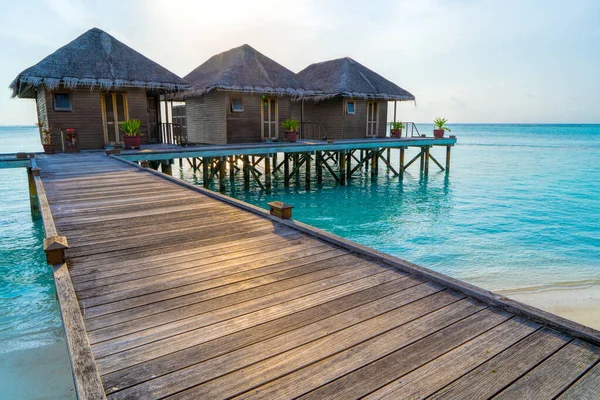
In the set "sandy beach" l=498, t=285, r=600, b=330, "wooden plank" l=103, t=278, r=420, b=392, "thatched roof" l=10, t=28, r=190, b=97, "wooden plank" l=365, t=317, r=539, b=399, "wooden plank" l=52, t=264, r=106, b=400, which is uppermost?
"thatched roof" l=10, t=28, r=190, b=97

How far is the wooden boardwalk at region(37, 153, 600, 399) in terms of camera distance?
77.8 inches

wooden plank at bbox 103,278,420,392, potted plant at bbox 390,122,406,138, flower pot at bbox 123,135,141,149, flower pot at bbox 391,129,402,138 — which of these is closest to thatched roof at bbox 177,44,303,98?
flower pot at bbox 123,135,141,149

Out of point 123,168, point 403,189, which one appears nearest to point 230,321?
point 123,168

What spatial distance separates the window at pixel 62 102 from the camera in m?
13.8

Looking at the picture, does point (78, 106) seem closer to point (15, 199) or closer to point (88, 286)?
point (15, 199)

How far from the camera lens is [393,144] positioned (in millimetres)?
19312

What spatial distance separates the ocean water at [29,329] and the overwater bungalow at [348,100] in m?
13.6

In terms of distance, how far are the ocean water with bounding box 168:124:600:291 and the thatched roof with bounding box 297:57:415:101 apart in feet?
14.4

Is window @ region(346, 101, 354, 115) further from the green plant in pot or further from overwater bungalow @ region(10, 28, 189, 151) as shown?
the green plant in pot

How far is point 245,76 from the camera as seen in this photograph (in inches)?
666

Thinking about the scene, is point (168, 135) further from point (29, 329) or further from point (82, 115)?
point (29, 329)

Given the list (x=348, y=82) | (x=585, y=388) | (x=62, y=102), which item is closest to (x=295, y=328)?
(x=585, y=388)

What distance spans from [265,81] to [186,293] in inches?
608

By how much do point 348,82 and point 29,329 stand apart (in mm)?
17103
